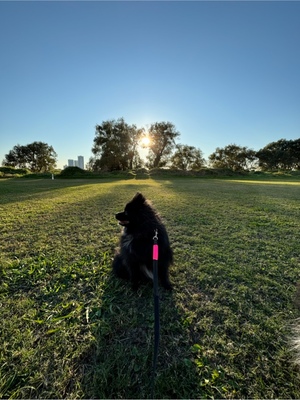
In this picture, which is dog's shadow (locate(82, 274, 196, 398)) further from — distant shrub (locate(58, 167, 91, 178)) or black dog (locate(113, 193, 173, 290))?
distant shrub (locate(58, 167, 91, 178))

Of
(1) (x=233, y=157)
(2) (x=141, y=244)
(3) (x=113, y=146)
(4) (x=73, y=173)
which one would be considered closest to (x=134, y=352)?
(2) (x=141, y=244)

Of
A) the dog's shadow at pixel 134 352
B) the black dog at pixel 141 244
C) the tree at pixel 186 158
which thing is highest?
the tree at pixel 186 158

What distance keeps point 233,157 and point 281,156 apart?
30.4 ft

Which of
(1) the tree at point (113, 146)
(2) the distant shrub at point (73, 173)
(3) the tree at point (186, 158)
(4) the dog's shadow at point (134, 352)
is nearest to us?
(4) the dog's shadow at point (134, 352)

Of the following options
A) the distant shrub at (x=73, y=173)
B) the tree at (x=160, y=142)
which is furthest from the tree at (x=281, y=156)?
the distant shrub at (x=73, y=173)

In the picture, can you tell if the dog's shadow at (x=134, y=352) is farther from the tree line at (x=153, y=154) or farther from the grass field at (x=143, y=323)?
the tree line at (x=153, y=154)

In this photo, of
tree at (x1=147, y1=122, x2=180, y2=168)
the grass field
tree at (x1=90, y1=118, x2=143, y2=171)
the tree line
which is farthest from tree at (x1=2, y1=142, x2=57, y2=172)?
the grass field

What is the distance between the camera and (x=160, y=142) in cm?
3391

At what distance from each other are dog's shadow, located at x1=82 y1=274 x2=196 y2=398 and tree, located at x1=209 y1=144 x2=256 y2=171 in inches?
1662

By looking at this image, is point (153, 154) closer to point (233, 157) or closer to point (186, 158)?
point (186, 158)

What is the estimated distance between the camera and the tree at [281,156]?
128 feet

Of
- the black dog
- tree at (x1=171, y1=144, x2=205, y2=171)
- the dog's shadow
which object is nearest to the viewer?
the dog's shadow

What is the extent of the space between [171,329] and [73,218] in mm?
3365

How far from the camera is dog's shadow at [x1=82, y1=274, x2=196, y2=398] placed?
1.06 metres
